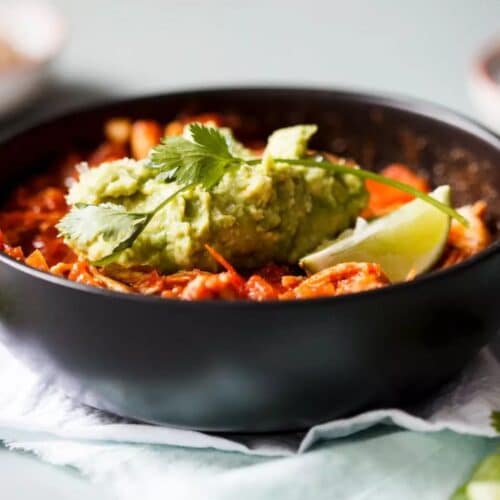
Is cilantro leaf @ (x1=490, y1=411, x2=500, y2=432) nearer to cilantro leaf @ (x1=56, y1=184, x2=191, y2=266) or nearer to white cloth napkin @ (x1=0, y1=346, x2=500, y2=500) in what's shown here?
white cloth napkin @ (x1=0, y1=346, x2=500, y2=500)

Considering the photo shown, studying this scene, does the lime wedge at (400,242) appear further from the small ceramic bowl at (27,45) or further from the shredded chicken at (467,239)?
the small ceramic bowl at (27,45)

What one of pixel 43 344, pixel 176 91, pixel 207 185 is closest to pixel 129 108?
pixel 176 91

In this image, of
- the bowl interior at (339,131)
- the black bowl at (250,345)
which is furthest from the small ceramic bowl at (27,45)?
the black bowl at (250,345)

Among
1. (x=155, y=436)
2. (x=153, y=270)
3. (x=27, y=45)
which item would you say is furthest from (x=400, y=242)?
(x=27, y=45)

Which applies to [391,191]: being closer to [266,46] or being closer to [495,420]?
[495,420]

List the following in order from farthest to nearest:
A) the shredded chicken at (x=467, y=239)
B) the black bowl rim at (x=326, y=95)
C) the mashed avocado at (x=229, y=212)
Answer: the shredded chicken at (x=467, y=239) < the mashed avocado at (x=229, y=212) < the black bowl rim at (x=326, y=95)

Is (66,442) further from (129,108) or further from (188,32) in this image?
(188,32)

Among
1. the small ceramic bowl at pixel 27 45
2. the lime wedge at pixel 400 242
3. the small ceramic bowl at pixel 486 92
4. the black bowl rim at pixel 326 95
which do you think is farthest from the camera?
the small ceramic bowl at pixel 27 45
